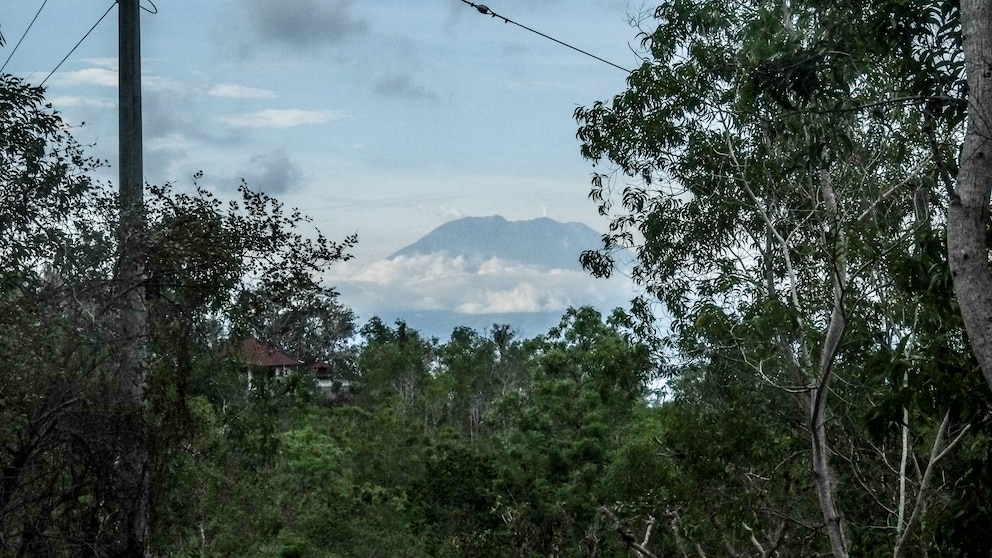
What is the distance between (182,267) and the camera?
29.5 feet

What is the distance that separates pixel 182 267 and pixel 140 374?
3.14 feet

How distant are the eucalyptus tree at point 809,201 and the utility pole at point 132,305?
15.5 ft

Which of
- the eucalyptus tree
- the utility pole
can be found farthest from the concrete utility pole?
the eucalyptus tree

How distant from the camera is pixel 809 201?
1197 cm

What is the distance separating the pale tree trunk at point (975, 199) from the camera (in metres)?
5.71

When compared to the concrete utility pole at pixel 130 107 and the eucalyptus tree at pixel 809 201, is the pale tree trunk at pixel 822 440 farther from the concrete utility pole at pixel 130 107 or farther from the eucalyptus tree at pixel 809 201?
the concrete utility pole at pixel 130 107

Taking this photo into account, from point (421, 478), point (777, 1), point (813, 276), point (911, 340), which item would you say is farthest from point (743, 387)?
point (421, 478)

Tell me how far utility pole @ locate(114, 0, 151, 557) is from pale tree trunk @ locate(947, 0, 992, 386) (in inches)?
241

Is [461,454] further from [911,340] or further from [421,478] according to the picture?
[911,340]

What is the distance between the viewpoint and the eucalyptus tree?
7.33 m

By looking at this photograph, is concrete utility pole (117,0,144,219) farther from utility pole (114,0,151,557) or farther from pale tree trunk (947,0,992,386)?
pale tree trunk (947,0,992,386)

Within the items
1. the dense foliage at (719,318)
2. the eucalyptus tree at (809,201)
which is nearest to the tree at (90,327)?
the dense foliage at (719,318)

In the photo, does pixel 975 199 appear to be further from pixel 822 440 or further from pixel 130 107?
pixel 130 107

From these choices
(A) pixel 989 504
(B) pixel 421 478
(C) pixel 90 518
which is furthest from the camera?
(B) pixel 421 478
